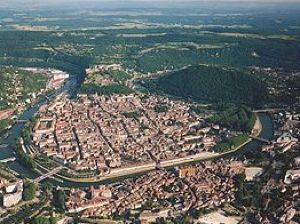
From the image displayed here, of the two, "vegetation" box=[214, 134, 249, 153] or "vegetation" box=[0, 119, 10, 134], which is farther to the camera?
"vegetation" box=[0, 119, 10, 134]

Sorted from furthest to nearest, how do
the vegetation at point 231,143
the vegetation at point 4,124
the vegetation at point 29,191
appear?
the vegetation at point 4,124
the vegetation at point 231,143
the vegetation at point 29,191

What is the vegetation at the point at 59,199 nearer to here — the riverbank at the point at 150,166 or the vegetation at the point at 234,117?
the riverbank at the point at 150,166

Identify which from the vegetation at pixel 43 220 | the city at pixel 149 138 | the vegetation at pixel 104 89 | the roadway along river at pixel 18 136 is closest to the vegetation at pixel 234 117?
the city at pixel 149 138

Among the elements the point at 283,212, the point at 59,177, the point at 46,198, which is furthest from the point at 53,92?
the point at 283,212

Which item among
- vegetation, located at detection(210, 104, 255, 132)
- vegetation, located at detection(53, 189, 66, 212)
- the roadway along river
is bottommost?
the roadway along river

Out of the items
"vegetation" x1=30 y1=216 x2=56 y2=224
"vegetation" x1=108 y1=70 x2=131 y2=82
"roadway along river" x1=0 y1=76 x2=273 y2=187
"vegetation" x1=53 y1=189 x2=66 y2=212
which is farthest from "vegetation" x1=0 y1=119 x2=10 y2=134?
"vegetation" x1=108 y1=70 x2=131 y2=82

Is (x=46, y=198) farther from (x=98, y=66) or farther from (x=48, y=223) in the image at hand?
(x=98, y=66)

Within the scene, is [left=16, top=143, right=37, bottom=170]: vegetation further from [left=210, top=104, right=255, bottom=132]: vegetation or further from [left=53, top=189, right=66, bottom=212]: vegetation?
[left=210, top=104, right=255, bottom=132]: vegetation

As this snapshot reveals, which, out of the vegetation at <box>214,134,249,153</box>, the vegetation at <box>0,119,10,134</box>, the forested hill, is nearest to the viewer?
the vegetation at <box>214,134,249,153</box>
